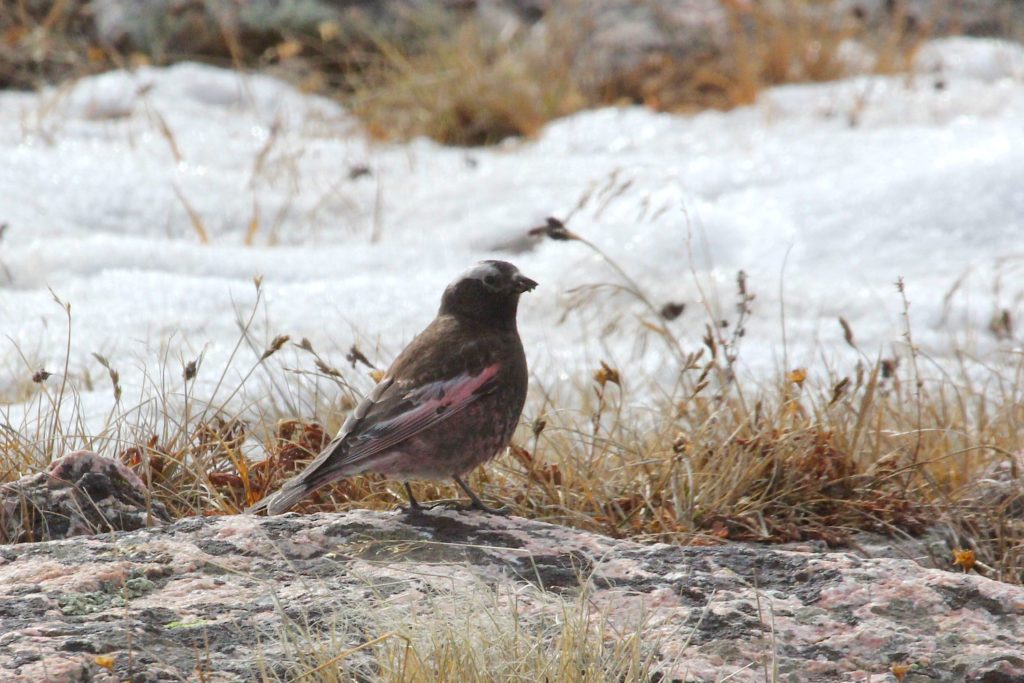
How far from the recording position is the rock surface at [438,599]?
2596 millimetres

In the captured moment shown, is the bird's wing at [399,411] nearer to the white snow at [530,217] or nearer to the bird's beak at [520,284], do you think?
the bird's beak at [520,284]

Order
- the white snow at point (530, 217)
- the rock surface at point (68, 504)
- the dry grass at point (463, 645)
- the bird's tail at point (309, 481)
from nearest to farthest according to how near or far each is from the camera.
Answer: the dry grass at point (463, 645), the bird's tail at point (309, 481), the rock surface at point (68, 504), the white snow at point (530, 217)

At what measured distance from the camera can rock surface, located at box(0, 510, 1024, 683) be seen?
8.52ft

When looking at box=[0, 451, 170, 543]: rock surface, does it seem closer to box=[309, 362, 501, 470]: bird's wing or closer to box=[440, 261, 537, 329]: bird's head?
box=[309, 362, 501, 470]: bird's wing

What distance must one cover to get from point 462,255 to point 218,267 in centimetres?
129

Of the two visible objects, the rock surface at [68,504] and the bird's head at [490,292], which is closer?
the rock surface at [68,504]

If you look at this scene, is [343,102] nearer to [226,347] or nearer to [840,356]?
[226,347]

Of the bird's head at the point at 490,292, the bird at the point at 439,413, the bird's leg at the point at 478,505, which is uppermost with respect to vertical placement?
the bird's head at the point at 490,292

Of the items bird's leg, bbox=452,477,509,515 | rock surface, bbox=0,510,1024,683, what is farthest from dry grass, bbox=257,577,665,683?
bird's leg, bbox=452,477,509,515

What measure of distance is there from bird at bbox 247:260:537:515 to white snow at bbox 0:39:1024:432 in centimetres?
120

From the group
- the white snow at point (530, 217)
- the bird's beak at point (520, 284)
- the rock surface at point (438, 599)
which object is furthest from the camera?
A: the white snow at point (530, 217)

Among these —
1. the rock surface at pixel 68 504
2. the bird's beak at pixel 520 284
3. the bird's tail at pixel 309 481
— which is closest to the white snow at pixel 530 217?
the rock surface at pixel 68 504

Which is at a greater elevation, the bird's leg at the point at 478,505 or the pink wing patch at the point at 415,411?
the pink wing patch at the point at 415,411

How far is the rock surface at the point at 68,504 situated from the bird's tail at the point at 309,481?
15.5 inches
